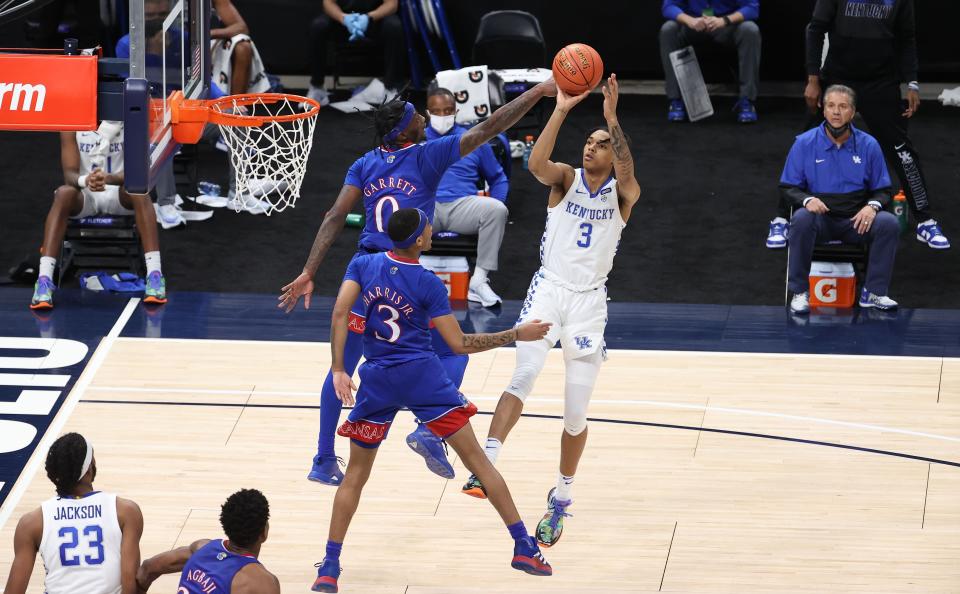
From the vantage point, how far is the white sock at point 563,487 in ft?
25.1

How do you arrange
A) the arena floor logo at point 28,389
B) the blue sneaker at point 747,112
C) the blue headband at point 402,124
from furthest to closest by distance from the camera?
the blue sneaker at point 747,112 < the arena floor logo at point 28,389 < the blue headband at point 402,124

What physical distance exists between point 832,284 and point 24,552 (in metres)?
6.82

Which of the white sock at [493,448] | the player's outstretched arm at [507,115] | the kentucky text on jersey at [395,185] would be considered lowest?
the white sock at [493,448]

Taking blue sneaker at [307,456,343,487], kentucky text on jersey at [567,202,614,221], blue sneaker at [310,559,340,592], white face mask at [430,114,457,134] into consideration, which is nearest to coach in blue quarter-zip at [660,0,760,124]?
white face mask at [430,114,457,134]

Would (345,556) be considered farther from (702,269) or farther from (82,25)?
(82,25)

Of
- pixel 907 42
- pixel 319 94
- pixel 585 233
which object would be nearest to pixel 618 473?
pixel 585 233

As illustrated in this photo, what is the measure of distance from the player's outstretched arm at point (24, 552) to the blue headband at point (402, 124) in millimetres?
2602

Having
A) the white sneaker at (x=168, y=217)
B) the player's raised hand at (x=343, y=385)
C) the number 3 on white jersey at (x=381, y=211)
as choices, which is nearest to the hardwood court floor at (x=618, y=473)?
Result: the player's raised hand at (x=343, y=385)

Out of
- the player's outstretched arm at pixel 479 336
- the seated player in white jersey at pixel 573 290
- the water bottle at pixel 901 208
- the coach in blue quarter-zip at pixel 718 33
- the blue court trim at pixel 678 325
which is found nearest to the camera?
the player's outstretched arm at pixel 479 336

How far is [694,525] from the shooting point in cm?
794

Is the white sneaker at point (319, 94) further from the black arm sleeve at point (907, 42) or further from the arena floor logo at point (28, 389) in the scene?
the black arm sleeve at point (907, 42)

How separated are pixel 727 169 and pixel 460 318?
3591mm

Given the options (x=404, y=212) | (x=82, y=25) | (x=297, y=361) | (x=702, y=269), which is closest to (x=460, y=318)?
(x=297, y=361)

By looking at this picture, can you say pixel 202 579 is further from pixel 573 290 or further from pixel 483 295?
pixel 483 295
